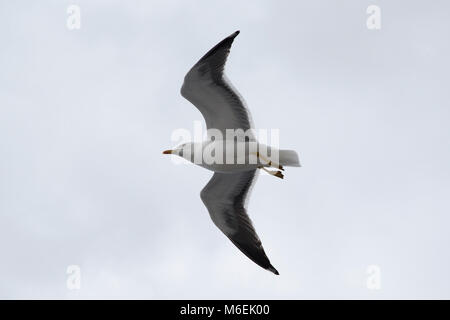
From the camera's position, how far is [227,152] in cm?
1194

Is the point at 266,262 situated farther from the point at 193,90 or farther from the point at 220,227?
the point at 193,90

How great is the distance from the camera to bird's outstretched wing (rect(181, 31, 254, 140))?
1132cm

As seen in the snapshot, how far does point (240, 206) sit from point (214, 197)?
0.47 metres

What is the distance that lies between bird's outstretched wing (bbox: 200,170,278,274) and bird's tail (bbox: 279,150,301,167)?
134 cm

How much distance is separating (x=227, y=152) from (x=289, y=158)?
99 cm

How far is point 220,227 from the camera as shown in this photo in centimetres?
1308

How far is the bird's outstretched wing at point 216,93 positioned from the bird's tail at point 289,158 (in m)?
0.61

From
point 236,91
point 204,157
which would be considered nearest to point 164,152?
point 204,157

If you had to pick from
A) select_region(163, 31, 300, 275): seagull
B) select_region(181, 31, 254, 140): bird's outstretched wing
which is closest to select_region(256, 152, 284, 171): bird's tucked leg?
select_region(163, 31, 300, 275): seagull

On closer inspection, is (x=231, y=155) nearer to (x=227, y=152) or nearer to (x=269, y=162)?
(x=227, y=152)

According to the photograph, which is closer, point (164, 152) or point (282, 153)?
point (282, 153)

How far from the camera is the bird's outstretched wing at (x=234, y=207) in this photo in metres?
12.9

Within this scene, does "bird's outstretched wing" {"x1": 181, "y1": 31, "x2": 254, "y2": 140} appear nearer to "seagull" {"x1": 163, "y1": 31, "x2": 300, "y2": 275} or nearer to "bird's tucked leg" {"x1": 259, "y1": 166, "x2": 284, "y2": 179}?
"seagull" {"x1": 163, "y1": 31, "x2": 300, "y2": 275}

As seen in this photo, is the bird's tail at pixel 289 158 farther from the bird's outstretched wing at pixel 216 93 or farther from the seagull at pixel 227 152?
the bird's outstretched wing at pixel 216 93
